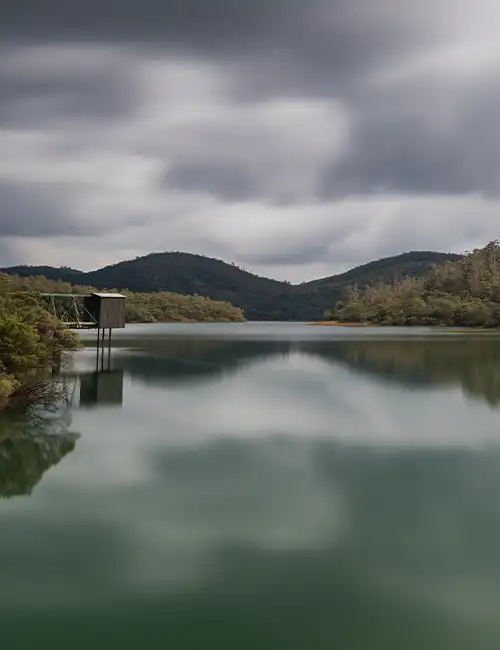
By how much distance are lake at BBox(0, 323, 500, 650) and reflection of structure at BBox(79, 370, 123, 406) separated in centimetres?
136

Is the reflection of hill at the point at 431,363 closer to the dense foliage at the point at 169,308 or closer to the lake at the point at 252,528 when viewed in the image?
the lake at the point at 252,528

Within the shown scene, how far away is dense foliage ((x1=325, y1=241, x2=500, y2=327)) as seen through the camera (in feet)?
251

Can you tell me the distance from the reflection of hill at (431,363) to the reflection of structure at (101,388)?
33.8 feet

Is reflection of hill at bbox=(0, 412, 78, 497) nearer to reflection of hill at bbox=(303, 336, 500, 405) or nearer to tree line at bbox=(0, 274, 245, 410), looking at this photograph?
tree line at bbox=(0, 274, 245, 410)

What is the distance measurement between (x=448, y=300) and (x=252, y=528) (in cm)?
7887

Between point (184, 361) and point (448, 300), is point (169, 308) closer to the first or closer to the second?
point (448, 300)

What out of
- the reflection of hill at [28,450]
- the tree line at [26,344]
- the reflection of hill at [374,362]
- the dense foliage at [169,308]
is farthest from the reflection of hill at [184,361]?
the dense foliage at [169,308]

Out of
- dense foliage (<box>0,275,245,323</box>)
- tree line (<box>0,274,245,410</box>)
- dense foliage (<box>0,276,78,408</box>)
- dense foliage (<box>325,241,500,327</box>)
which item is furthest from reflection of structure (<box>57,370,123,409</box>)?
dense foliage (<box>0,275,245,323</box>)

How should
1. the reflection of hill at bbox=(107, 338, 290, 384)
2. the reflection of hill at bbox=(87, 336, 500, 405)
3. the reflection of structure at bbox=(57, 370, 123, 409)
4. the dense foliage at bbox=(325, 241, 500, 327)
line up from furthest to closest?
the dense foliage at bbox=(325, 241, 500, 327) < the reflection of hill at bbox=(107, 338, 290, 384) < the reflection of hill at bbox=(87, 336, 500, 405) < the reflection of structure at bbox=(57, 370, 123, 409)

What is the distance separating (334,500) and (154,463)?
3707 mm

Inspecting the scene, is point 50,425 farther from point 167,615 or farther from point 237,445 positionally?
point 167,615

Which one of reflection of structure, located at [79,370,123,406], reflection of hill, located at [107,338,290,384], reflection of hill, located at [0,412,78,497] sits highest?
reflection of hill, located at [107,338,290,384]

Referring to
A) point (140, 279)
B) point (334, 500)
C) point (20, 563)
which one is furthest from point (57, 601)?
point (140, 279)

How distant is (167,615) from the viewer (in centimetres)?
596
